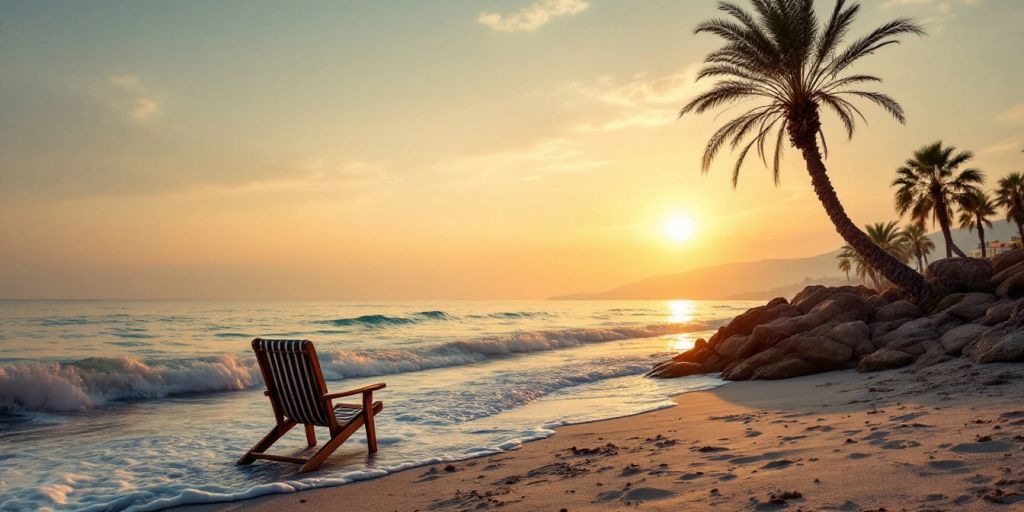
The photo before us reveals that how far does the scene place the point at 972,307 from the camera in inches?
518

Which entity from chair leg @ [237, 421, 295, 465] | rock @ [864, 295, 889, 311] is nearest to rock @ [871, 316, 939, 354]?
rock @ [864, 295, 889, 311]

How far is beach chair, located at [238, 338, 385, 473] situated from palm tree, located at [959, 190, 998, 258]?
46156mm

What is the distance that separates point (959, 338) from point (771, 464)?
8.09m

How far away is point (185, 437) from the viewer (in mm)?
8727

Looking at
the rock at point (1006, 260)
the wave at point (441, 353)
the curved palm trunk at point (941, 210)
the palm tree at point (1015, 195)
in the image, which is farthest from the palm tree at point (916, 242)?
the rock at point (1006, 260)

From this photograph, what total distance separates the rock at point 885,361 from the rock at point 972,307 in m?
2.94

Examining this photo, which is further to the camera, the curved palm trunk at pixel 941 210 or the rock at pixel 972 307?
the curved palm trunk at pixel 941 210

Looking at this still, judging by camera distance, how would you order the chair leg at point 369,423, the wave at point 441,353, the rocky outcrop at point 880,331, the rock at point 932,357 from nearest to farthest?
the chair leg at point 369,423, the rock at point 932,357, the rocky outcrop at point 880,331, the wave at point 441,353

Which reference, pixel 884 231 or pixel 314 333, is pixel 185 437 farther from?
pixel 884 231

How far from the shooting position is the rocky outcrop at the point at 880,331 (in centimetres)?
1074

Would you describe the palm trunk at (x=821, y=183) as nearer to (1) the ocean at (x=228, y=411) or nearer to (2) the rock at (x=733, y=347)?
(2) the rock at (x=733, y=347)

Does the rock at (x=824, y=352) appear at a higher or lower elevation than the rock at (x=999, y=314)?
lower

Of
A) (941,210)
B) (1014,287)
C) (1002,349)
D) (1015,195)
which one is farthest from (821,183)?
(1015,195)

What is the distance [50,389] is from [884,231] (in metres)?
70.9
